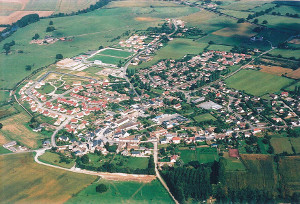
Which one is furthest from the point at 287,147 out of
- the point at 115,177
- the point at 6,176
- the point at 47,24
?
the point at 47,24

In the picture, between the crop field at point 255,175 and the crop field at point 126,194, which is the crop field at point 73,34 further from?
the crop field at point 255,175

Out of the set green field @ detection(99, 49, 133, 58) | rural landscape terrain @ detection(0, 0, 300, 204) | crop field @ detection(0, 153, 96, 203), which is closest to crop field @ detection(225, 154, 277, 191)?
rural landscape terrain @ detection(0, 0, 300, 204)

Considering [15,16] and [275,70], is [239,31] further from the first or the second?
[15,16]

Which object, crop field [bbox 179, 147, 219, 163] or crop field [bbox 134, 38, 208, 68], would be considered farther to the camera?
crop field [bbox 134, 38, 208, 68]

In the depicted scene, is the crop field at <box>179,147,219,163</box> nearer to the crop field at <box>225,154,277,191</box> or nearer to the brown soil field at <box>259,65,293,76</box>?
the crop field at <box>225,154,277,191</box>

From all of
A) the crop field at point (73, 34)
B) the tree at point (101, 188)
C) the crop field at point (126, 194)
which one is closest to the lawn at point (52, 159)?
the crop field at point (126, 194)

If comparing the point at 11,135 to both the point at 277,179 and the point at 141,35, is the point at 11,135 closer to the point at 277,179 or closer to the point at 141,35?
A: the point at 277,179

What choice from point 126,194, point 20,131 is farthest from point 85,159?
point 20,131
